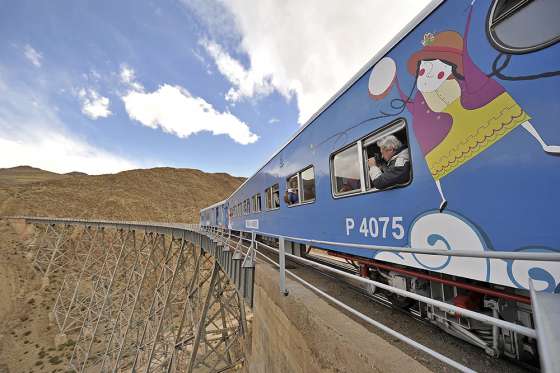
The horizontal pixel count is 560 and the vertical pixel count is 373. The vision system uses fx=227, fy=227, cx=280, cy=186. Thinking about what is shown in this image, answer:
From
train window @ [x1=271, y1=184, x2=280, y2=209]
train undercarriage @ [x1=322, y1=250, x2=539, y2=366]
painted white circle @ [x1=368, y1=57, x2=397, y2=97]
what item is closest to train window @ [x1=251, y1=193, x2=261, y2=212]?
train window @ [x1=271, y1=184, x2=280, y2=209]

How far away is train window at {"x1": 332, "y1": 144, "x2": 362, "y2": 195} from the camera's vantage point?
11.0 ft

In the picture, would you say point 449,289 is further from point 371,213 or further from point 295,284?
point 295,284

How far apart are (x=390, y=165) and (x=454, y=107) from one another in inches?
35.0

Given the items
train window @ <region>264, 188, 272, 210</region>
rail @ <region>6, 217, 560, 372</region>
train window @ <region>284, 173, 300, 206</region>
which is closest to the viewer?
rail @ <region>6, 217, 560, 372</region>

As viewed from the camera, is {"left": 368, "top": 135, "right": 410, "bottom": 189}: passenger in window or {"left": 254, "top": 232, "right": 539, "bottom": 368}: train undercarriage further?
{"left": 368, "top": 135, "right": 410, "bottom": 189}: passenger in window

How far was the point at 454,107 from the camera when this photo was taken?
2088 mm

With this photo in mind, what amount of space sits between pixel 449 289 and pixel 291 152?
4.02 meters

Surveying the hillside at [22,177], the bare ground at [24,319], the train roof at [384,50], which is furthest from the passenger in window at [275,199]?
the hillside at [22,177]

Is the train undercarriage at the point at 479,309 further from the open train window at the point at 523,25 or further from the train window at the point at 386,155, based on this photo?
the open train window at the point at 523,25

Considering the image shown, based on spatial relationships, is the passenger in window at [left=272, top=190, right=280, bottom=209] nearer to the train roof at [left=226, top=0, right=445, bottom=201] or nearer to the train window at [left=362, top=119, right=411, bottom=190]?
the train roof at [left=226, top=0, right=445, bottom=201]

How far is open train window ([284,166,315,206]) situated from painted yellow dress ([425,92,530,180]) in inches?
97.6

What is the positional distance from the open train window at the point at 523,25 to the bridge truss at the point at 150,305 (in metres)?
4.67

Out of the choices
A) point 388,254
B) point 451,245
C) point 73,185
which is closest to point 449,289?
point 388,254

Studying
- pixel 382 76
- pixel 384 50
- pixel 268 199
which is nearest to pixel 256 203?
pixel 268 199
